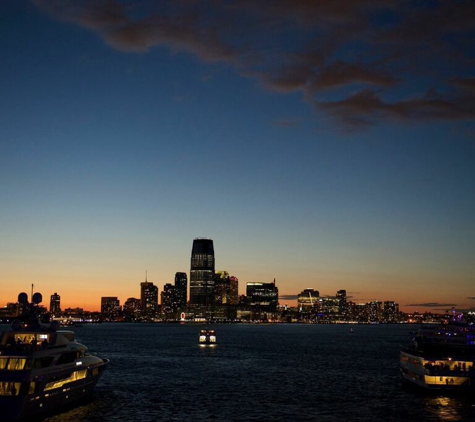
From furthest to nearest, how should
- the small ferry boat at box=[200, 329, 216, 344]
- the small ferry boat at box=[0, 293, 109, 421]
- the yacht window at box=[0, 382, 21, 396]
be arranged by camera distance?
the small ferry boat at box=[200, 329, 216, 344]
the small ferry boat at box=[0, 293, 109, 421]
the yacht window at box=[0, 382, 21, 396]

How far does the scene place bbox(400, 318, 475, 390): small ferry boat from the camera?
227 feet

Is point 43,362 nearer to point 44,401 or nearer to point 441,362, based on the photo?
point 44,401

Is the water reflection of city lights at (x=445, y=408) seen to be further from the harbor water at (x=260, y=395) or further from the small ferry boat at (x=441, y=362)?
the small ferry boat at (x=441, y=362)

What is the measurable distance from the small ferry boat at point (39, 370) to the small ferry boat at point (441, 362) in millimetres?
41493

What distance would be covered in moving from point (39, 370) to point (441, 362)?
48836 mm

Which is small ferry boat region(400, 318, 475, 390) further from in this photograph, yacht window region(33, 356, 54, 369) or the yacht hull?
yacht window region(33, 356, 54, 369)

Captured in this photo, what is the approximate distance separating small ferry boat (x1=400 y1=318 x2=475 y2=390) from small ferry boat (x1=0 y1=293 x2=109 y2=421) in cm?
4149

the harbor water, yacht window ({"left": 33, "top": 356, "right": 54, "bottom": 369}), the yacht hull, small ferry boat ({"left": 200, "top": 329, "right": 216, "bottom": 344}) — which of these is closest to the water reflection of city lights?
the harbor water

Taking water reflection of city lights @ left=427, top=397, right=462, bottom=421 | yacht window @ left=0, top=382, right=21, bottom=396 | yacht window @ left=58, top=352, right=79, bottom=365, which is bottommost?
water reflection of city lights @ left=427, top=397, right=462, bottom=421

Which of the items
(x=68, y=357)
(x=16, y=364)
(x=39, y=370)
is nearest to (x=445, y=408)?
(x=68, y=357)

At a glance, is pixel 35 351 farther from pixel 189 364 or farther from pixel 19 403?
pixel 189 364

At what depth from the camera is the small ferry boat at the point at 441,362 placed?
69.2 m

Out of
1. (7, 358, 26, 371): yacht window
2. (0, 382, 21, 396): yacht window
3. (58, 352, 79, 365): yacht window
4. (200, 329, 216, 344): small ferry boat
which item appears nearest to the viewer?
(0, 382, 21, 396): yacht window

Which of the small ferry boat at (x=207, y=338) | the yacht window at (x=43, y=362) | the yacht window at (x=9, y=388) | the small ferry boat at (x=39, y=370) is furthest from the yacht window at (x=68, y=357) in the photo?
the small ferry boat at (x=207, y=338)
